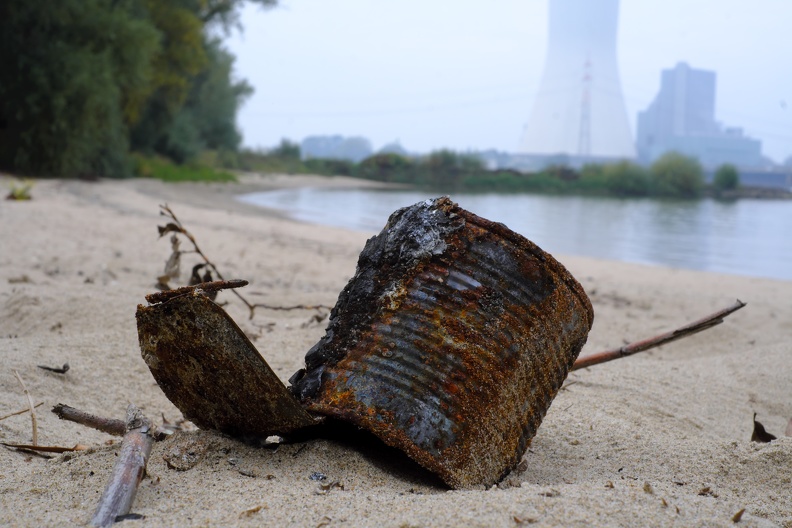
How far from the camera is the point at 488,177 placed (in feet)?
161

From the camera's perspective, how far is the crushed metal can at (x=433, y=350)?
1.85 metres

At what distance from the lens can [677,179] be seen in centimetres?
4434

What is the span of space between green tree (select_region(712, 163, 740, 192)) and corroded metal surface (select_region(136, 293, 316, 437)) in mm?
47631

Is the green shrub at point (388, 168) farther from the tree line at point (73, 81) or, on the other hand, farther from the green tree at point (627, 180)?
the tree line at point (73, 81)

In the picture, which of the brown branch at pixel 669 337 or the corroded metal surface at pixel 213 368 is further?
the brown branch at pixel 669 337

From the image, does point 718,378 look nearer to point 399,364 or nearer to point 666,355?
point 666,355

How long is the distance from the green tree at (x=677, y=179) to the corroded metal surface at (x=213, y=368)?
151 feet

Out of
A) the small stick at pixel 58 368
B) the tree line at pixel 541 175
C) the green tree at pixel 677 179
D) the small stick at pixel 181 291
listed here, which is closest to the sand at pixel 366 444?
the small stick at pixel 58 368

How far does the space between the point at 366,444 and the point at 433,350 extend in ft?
1.20

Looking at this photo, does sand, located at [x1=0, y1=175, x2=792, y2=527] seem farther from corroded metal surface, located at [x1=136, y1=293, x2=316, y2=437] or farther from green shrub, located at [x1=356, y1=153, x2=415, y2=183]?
green shrub, located at [x1=356, y1=153, x2=415, y2=183]

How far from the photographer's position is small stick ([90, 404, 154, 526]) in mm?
1576

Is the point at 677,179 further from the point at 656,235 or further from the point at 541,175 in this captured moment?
the point at 656,235

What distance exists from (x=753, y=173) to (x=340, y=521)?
55.8 meters

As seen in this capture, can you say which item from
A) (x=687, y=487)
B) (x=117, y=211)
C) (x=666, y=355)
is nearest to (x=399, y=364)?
(x=687, y=487)
